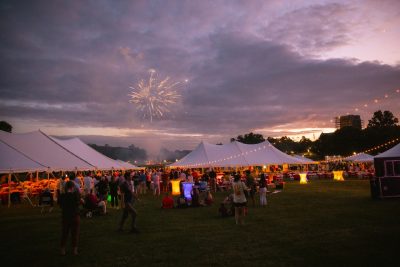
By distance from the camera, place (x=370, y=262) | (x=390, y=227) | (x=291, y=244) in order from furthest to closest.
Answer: (x=390, y=227)
(x=291, y=244)
(x=370, y=262)

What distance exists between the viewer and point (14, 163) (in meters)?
18.2

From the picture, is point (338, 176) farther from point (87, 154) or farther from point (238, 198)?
point (238, 198)

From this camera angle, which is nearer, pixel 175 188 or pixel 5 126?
pixel 175 188

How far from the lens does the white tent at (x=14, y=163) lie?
17.7m

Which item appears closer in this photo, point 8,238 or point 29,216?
point 8,238

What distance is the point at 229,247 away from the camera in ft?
23.5

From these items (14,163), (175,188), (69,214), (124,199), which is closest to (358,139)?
(175,188)

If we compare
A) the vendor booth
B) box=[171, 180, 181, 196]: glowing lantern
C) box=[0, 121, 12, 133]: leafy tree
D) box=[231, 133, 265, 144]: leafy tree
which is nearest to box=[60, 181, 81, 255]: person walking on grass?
the vendor booth

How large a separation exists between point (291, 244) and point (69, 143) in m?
25.5

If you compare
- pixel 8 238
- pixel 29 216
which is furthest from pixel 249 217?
pixel 29 216

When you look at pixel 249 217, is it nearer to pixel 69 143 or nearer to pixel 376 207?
pixel 376 207

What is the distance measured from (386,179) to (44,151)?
2054 cm

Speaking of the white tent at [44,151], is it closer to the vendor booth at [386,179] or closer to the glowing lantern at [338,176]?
the vendor booth at [386,179]

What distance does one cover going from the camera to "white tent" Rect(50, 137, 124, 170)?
27.2 m
